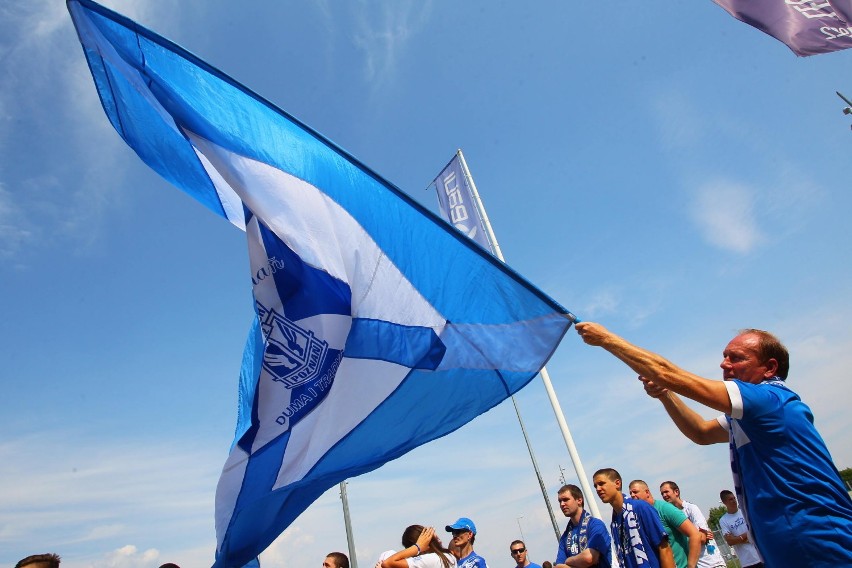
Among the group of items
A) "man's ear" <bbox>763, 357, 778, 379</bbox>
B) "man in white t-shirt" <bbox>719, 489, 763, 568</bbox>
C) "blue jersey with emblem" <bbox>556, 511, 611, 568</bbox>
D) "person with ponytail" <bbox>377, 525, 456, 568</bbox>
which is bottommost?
"man in white t-shirt" <bbox>719, 489, 763, 568</bbox>

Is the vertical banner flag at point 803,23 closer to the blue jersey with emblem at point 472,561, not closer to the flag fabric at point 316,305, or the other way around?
the flag fabric at point 316,305

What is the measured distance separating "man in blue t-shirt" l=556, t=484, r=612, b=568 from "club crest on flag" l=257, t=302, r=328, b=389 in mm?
2992

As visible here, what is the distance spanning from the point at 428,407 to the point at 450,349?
46 centimetres

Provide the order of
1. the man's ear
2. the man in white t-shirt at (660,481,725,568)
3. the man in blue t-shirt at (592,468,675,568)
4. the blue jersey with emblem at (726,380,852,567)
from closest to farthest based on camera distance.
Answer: the blue jersey with emblem at (726,380,852,567) < the man's ear < the man in blue t-shirt at (592,468,675,568) < the man in white t-shirt at (660,481,725,568)

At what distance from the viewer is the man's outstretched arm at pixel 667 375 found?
7.71ft

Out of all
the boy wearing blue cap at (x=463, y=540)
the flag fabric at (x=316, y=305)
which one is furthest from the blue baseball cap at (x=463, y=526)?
the flag fabric at (x=316, y=305)

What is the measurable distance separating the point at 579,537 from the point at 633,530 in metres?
0.76

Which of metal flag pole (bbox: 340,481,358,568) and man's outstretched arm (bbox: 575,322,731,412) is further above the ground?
metal flag pole (bbox: 340,481,358,568)

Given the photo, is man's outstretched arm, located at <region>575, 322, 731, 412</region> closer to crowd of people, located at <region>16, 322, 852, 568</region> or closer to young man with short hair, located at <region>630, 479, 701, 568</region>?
crowd of people, located at <region>16, 322, 852, 568</region>

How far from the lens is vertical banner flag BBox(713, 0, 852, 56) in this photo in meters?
5.65

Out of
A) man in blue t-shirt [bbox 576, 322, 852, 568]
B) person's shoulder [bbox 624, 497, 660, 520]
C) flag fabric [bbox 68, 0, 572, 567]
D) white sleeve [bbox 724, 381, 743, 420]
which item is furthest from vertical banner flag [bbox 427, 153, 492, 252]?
white sleeve [bbox 724, 381, 743, 420]

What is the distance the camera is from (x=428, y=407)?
4.05 m

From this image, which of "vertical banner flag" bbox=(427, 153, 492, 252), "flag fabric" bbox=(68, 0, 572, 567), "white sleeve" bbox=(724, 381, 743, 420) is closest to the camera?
"white sleeve" bbox=(724, 381, 743, 420)

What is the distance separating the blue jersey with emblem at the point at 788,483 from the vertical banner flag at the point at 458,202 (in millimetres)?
10547
